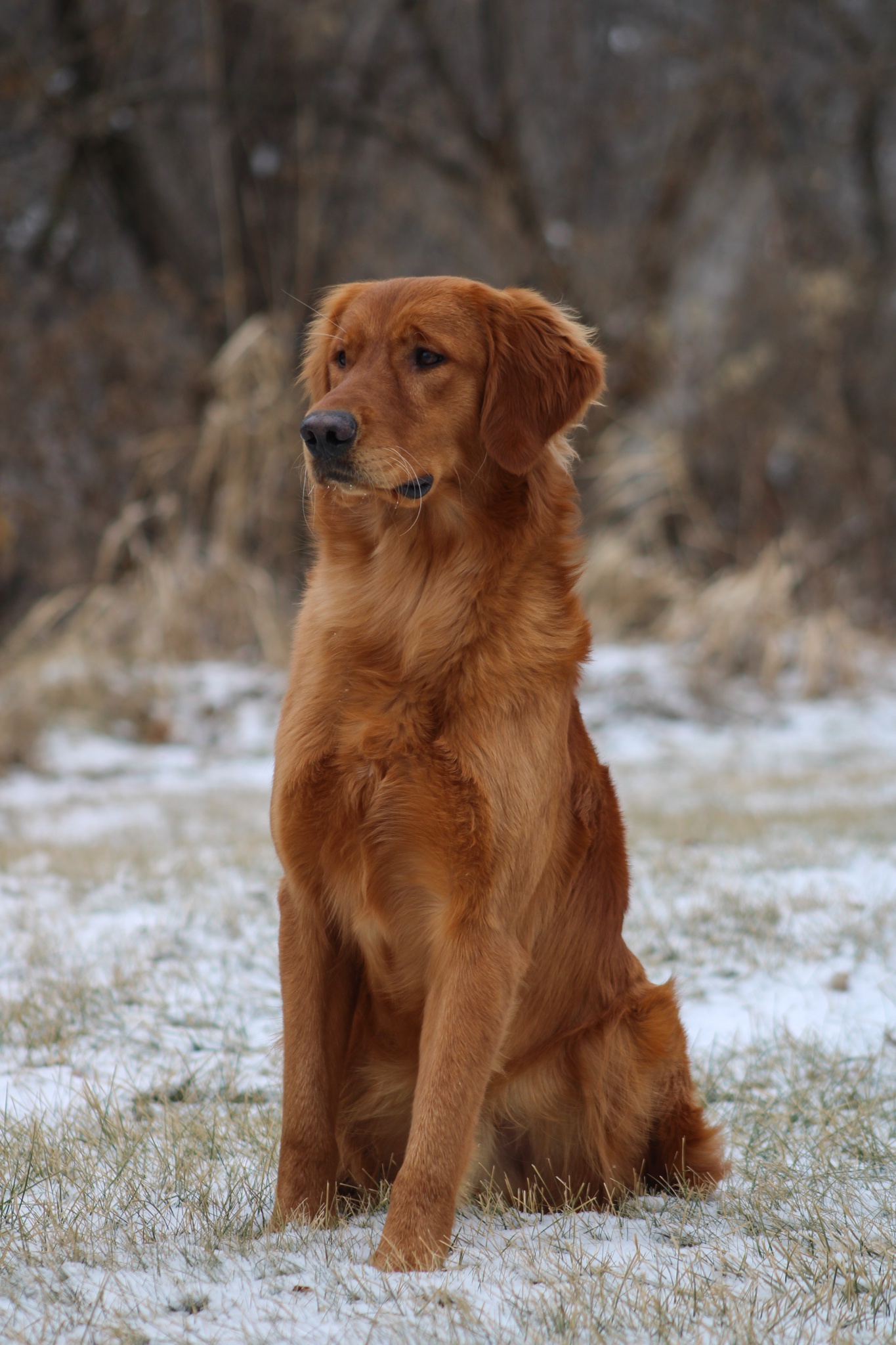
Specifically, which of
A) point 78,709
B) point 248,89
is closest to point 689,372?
point 248,89

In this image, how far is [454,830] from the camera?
6.38 ft

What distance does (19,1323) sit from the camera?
1.55m

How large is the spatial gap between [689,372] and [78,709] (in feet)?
27.4

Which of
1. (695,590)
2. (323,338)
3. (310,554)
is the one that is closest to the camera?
(323,338)

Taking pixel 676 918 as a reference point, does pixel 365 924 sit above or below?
above

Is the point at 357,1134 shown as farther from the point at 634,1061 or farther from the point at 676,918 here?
the point at 676,918

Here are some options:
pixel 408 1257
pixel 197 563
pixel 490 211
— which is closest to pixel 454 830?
pixel 408 1257

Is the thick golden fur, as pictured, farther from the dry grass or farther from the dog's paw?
the dry grass

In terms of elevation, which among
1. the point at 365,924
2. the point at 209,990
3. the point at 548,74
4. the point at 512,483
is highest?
the point at 548,74

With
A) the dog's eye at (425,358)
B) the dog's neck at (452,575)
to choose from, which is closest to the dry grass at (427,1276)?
the dog's neck at (452,575)

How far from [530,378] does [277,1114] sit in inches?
66.5

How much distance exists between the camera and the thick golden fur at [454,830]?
194 cm

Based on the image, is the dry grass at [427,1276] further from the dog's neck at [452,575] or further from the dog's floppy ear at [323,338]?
the dog's floppy ear at [323,338]

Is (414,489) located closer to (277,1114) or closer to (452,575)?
(452,575)
